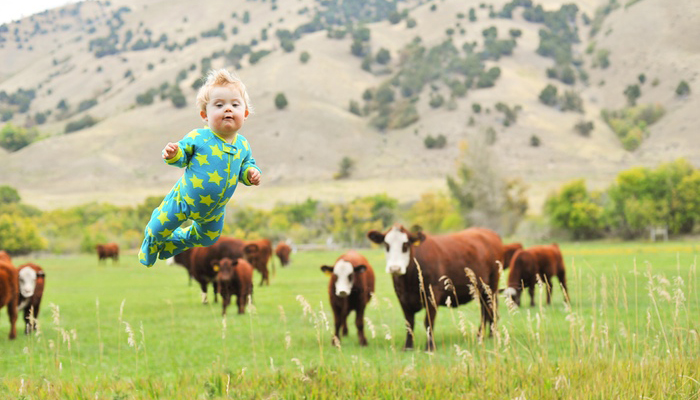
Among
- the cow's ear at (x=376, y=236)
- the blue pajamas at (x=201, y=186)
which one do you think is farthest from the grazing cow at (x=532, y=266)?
the blue pajamas at (x=201, y=186)

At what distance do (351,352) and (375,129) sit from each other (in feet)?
368

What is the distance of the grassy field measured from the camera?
262 inches

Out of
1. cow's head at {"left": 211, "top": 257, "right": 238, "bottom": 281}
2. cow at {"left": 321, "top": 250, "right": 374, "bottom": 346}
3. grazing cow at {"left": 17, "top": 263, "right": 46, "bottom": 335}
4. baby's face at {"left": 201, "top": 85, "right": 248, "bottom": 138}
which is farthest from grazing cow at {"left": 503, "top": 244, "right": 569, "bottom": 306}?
baby's face at {"left": 201, "top": 85, "right": 248, "bottom": 138}

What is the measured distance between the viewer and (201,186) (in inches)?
183

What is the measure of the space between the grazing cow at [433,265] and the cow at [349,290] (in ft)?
3.96

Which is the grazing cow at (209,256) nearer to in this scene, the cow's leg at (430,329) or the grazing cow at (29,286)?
the grazing cow at (29,286)

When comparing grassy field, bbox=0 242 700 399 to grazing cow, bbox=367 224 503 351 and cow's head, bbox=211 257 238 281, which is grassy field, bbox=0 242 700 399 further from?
cow's head, bbox=211 257 238 281

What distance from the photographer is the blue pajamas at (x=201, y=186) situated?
15.3 feet

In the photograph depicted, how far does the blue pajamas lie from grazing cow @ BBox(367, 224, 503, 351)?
6268mm

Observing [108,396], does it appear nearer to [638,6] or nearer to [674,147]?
[674,147]

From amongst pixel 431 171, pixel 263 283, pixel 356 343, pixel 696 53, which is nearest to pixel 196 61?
pixel 431 171

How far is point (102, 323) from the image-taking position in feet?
57.0

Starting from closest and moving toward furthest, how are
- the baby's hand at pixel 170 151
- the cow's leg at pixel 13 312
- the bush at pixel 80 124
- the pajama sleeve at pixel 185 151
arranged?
the baby's hand at pixel 170 151 < the pajama sleeve at pixel 185 151 < the cow's leg at pixel 13 312 < the bush at pixel 80 124

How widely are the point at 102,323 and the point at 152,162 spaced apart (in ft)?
320
